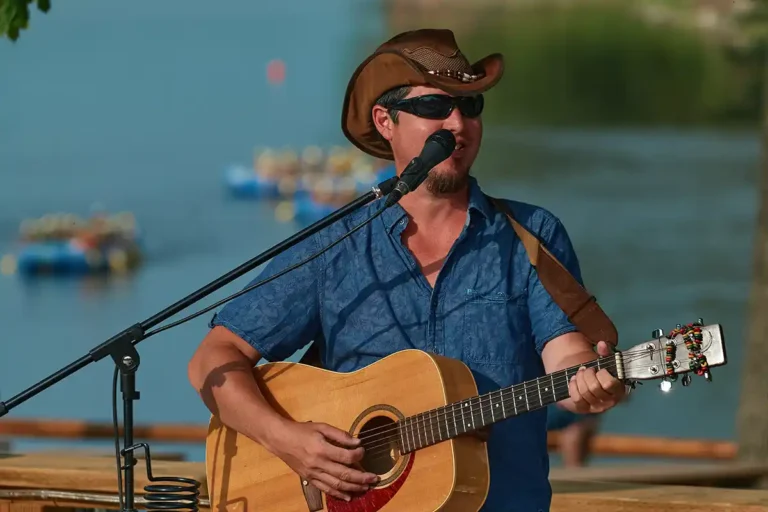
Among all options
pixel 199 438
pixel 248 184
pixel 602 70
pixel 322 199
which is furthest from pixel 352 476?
pixel 602 70

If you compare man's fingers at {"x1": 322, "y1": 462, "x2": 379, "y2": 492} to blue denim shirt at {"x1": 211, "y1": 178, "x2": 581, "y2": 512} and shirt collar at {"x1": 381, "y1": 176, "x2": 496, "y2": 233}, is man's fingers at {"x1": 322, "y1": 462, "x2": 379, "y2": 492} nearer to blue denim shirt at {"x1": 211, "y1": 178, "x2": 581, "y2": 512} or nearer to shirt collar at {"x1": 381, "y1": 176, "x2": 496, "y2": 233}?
blue denim shirt at {"x1": 211, "y1": 178, "x2": 581, "y2": 512}

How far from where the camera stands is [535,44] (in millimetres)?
11672

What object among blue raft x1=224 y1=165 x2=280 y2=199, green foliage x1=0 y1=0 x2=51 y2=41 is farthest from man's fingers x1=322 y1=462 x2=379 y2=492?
blue raft x1=224 y1=165 x2=280 y2=199

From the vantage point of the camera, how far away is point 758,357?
6695mm

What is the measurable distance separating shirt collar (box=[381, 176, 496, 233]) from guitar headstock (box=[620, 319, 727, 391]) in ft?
2.23

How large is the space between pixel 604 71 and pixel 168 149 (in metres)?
3.81

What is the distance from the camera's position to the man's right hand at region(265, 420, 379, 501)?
354 centimetres

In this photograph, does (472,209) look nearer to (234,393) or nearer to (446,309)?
(446,309)

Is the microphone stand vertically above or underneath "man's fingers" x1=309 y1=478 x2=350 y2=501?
above

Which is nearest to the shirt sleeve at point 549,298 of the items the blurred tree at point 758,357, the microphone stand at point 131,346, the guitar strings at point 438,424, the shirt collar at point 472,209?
the shirt collar at point 472,209

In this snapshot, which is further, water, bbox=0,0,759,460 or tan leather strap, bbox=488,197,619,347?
water, bbox=0,0,759,460

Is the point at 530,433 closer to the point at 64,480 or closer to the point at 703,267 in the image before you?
the point at 64,480

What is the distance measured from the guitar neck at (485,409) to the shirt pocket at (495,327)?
18 cm

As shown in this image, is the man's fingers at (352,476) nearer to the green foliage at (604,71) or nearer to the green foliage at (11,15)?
the green foliage at (11,15)
